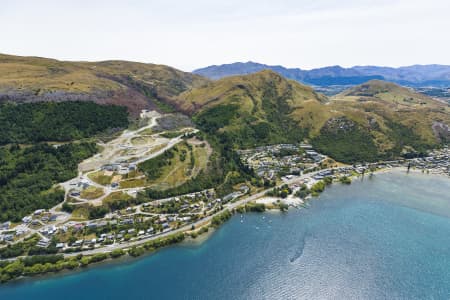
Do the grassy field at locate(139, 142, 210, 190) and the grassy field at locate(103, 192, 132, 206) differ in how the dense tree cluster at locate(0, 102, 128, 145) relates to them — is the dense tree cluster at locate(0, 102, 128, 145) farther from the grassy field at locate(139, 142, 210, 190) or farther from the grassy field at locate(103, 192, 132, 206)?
the grassy field at locate(103, 192, 132, 206)

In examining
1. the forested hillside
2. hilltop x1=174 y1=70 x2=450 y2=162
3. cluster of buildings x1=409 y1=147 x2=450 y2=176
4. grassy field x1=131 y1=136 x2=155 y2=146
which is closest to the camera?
the forested hillside

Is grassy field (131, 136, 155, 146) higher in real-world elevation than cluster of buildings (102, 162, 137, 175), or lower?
higher

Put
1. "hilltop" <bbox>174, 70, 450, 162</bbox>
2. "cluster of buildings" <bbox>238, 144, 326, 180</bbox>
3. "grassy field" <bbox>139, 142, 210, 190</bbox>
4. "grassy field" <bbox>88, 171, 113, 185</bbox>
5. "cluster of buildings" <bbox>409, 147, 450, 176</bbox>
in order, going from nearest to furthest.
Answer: "grassy field" <bbox>88, 171, 113, 185</bbox> < "grassy field" <bbox>139, 142, 210, 190</bbox> < "cluster of buildings" <bbox>238, 144, 326, 180</bbox> < "cluster of buildings" <bbox>409, 147, 450, 176</bbox> < "hilltop" <bbox>174, 70, 450, 162</bbox>

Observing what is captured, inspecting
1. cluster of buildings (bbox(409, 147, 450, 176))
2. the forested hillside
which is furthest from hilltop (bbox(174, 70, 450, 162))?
the forested hillside

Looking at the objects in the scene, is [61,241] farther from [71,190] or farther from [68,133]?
[68,133]

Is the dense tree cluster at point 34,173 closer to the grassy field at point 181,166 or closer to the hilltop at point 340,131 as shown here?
the grassy field at point 181,166

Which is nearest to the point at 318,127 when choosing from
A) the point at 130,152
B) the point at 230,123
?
the point at 230,123

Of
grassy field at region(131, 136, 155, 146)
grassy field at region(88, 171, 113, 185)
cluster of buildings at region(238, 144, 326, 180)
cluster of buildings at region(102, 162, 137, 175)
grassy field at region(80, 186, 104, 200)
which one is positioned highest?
grassy field at region(131, 136, 155, 146)
